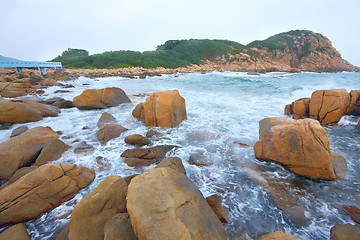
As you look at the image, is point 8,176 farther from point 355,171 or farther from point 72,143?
point 355,171

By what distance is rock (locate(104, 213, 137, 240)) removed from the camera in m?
1.74

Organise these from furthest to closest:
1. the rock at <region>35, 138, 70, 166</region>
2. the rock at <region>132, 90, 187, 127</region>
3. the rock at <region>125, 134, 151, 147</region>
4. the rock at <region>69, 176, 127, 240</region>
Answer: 1. the rock at <region>132, 90, 187, 127</region>
2. the rock at <region>125, 134, 151, 147</region>
3. the rock at <region>35, 138, 70, 166</region>
4. the rock at <region>69, 176, 127, 240</region>

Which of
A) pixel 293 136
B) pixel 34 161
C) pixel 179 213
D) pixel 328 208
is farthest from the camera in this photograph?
pixel 34 161

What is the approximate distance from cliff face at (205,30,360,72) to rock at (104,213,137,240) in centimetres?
5810

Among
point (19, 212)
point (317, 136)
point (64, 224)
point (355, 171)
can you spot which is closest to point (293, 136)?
point (317, 136)

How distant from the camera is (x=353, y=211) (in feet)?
8.57

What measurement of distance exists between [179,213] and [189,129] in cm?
429

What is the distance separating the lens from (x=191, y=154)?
436cm

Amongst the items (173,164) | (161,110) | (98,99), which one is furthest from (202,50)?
(173,164)

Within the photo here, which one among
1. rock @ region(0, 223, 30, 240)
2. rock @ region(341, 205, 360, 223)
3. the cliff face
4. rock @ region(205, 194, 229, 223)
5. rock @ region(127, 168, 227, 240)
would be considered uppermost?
the cliff face

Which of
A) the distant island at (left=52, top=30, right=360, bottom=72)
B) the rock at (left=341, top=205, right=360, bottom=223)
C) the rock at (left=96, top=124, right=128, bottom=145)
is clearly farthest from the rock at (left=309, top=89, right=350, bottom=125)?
the distant island at (left=52, top=30, right=360, bottom=72)

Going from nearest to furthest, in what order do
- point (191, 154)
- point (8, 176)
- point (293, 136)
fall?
Answer: point (8, 176) < point (293, 136) < point (191, 154)

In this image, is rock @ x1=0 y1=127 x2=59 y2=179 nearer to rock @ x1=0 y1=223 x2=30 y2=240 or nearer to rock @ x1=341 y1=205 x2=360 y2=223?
rock @ x1=0 y1=223 x2=30 y2=240

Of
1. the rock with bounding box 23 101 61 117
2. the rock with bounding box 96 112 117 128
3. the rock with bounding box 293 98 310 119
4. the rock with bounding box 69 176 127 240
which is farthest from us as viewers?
the rock with bounding box 23 101 61 117
